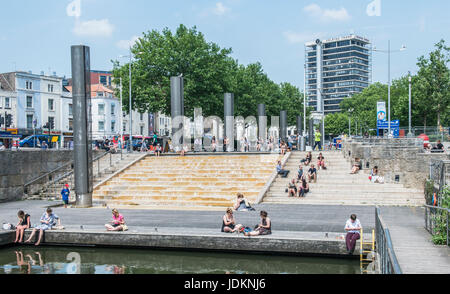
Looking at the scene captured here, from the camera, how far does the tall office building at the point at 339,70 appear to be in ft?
597

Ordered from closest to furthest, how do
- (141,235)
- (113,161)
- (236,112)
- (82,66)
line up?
(141,235), (82,66), (113,161), (236,112)

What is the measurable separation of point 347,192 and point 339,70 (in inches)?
6694

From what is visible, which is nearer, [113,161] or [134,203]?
[134,203]

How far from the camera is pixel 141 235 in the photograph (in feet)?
45.9

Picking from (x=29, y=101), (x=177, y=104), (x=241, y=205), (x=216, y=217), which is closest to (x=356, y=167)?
(x=241, y=205)

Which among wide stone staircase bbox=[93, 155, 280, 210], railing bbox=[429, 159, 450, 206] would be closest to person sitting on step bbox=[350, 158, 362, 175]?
wide stone staircase bbox=[93, 155, 280, 210]

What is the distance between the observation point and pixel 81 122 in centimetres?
2158

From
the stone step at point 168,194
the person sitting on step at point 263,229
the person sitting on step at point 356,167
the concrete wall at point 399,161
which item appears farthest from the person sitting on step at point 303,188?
the person sitting on step at point 263,229

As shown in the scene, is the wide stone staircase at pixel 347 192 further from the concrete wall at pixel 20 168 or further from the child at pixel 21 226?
the concrete wall at pixel 20 168

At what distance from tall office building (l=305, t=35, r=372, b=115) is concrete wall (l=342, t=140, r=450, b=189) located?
157 meters

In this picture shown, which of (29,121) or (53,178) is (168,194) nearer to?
(53,178)

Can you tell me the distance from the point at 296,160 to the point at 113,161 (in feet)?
40.7
